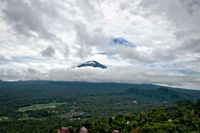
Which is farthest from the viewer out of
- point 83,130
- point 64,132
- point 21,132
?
point 21,132

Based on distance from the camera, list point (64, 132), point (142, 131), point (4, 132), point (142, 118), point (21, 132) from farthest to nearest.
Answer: point (4, 132), point (21, 132), point (142, 118), point (142, 131), point (64, 132)

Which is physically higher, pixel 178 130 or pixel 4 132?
pixel 178 130

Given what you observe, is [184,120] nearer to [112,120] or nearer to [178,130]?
[178,130]

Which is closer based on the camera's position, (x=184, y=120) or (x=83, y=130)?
(x=83, y=130)

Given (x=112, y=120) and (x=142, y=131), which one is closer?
(x=142, y=131)

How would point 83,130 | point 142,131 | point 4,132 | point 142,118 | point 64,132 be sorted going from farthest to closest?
point 4,132, point 142,118, point 142,131, point 83,130, point 64,132

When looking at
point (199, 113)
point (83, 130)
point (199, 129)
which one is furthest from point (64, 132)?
point (199, 113)

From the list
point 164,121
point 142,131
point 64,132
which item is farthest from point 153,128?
point 64,132

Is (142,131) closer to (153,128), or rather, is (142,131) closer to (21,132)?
(153,128)

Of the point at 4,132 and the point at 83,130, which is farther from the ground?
the point at 83,130
